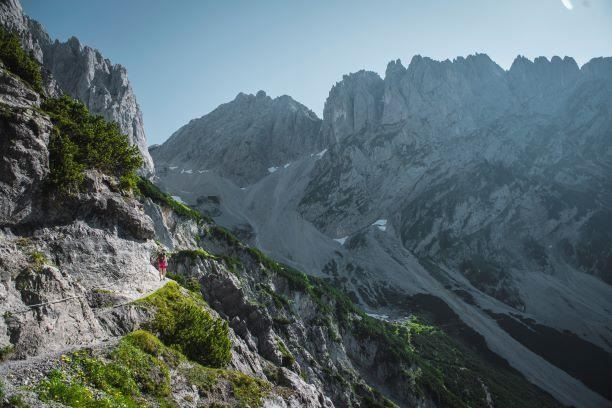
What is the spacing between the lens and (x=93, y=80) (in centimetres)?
15425

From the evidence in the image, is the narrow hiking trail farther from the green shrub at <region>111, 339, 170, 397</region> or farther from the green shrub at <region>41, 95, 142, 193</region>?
the green shrub at <region>41, 95, 142, 193</region>

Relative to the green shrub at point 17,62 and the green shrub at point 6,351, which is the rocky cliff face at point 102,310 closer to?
the green shrub at point 6,351

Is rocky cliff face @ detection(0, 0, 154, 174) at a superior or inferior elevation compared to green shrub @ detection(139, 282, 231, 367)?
superior

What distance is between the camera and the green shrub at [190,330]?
2655 cm

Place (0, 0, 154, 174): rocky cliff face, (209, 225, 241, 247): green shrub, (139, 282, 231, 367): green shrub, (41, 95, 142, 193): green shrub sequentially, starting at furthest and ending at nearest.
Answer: (0, 0, 154, 174): rocky cliff face
(209, 225, 241, 247): green shrub
(41, 95, 142, 193): green shrub
(139, 282, 231, 367): green shrub

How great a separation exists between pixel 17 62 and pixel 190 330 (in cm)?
2504

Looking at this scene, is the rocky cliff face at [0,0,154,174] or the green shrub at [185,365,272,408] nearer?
the green shrub at [185,365,272,408]

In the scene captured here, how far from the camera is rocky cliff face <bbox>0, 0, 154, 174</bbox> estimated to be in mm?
145375

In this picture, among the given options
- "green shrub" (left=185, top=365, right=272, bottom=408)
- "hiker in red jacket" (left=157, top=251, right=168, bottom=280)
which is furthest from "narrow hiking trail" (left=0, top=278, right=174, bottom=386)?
"hiker in red jacket" (left=157, top=251, right=168, bottom=280)

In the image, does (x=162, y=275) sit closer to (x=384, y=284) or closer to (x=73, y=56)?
(x=384, y=284)

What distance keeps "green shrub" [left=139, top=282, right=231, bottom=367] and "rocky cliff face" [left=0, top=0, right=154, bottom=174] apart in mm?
127339

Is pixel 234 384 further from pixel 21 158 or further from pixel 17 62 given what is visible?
pixel 17 62

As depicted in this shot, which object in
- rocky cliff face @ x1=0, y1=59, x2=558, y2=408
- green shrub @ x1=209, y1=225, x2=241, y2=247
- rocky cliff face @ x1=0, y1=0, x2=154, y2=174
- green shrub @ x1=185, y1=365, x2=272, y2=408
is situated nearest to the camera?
rocky cliff face @ x1=0, y1=59, x2=558, y2=408

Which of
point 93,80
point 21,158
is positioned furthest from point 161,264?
point 93,80
